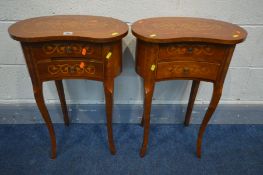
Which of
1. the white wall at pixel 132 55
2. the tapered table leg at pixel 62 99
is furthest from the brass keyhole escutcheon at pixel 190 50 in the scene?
the tapered table leg at pixel 62 99

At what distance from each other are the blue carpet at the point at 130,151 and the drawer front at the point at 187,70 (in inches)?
22.1

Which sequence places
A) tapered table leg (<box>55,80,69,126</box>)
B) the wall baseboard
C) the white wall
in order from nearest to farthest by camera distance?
the white wall
tapered table leg (<box>55,80,69,126</box>)
the wall baseboard

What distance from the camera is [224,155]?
4.35 ft

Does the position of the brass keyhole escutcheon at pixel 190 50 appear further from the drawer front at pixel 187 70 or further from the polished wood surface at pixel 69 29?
the polished wood surface at pixel 69 29

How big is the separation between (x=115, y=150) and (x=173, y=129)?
448mm

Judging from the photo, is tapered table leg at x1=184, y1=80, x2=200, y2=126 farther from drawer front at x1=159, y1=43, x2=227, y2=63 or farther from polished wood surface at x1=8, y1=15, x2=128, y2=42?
polished wood surface at x1=8, y1=15, x2=128, y2=42

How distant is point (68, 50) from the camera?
2.93ft

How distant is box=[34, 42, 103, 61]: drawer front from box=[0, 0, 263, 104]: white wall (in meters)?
0.38

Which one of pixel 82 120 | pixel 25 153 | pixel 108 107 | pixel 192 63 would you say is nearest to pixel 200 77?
pixel 192 63

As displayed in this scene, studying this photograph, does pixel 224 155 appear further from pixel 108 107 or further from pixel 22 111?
pixel 22 111

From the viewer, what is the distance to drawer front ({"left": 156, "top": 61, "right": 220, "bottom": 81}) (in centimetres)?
95

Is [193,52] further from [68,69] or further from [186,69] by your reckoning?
[68,69]

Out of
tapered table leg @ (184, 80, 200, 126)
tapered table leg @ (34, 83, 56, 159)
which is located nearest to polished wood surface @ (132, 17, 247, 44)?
tapered table leg @ (184, 80, 200, 126)

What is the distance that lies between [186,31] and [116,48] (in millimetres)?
310
